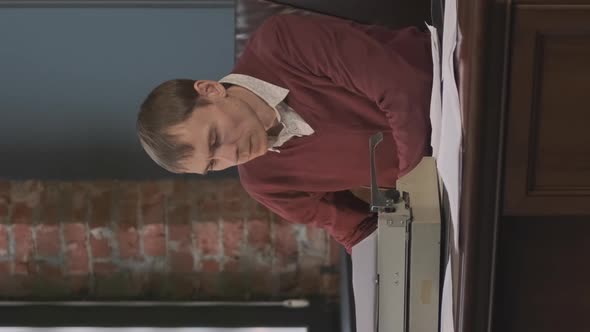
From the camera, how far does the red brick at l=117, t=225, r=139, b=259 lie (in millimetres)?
2641

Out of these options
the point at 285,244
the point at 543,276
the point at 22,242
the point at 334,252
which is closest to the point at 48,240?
the point at 22,242

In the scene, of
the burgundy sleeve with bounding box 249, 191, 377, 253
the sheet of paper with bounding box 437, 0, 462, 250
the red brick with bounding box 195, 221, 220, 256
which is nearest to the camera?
the sheet of paper with bounding box 437, 0, 462, 250

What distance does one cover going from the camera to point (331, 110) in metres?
1.77

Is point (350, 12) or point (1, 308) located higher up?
point (350, 12)

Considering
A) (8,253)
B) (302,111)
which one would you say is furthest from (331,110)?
(8,253)

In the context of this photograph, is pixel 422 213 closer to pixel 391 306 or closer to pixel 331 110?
pixel 391 306

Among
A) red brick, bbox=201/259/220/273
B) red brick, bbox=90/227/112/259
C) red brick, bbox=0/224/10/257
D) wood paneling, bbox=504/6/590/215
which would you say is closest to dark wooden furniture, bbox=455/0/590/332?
wood paneling, bbox=504/6/590/215

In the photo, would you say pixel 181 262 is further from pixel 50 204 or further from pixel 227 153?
pixel 227 153

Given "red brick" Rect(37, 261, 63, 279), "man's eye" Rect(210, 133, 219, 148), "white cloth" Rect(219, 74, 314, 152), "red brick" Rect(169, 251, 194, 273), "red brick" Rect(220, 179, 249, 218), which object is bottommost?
"red brick" Rect(37, 261, 63, 279)

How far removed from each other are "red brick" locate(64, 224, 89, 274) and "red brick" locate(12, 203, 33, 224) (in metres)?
0.13

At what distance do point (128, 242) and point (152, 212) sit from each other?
13cm

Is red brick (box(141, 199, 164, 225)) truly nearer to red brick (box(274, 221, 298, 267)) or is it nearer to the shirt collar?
red brick (box(274, 221, 298, 267))

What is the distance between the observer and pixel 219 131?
1.65m

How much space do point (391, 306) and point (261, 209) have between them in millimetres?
1247
